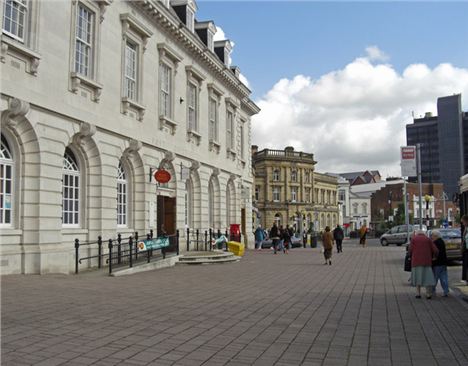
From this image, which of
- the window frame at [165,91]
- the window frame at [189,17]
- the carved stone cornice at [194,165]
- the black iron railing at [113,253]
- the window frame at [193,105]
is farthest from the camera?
the window frame at [189,17]

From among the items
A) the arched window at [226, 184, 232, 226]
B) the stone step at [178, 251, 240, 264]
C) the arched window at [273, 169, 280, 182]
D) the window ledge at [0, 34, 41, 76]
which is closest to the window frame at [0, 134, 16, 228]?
the window ledge at [0, 34, 41, 76]

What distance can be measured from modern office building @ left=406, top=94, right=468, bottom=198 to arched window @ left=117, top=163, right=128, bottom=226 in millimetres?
114209

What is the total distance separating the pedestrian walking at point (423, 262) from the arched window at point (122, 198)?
1257cm

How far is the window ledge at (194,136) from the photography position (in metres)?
27.3

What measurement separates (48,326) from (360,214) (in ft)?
375

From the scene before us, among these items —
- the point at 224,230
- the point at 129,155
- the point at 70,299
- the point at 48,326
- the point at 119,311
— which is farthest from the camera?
the point at 224,230

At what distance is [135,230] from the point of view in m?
21.7

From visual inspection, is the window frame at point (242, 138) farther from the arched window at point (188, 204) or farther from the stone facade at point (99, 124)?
the arched window at point (188, 204)

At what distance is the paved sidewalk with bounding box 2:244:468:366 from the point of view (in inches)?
251

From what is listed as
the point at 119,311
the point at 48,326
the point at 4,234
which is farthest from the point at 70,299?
the point at 4,234

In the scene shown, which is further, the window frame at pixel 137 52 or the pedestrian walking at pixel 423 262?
the window frame at pixel 137 52

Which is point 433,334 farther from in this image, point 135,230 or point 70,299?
point 135,230

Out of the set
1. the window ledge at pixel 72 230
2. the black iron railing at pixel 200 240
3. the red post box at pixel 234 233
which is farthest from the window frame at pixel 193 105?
the window ledge at pixel 72 230

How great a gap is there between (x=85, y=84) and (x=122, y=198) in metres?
5.41
